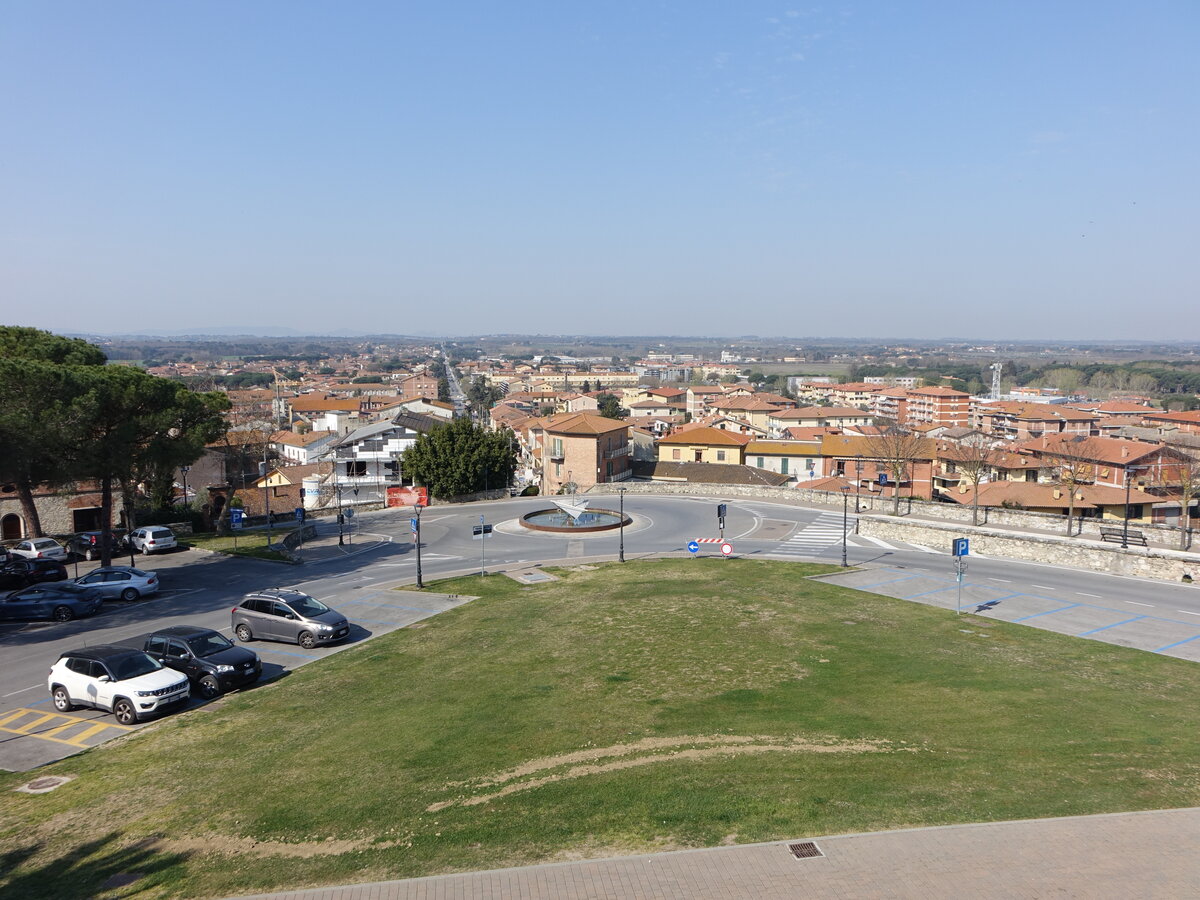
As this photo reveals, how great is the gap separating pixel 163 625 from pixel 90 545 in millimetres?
15638

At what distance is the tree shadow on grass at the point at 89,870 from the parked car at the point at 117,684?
6.16m

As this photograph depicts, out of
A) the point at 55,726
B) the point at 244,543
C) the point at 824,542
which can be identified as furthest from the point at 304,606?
the point at 824,542

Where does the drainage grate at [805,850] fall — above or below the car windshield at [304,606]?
above

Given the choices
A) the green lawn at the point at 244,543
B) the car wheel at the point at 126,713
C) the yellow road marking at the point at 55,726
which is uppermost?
the car wheel at the point at 126,713

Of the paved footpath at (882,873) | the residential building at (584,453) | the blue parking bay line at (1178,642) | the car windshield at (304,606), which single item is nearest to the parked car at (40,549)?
the car windshield at (304,606)

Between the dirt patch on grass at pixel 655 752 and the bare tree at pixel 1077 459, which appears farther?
the bare tree at pixel 1077 459

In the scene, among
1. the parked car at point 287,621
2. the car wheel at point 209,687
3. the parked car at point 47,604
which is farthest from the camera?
the parked car at point 47,604

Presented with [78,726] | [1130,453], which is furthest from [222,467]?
[1130,453]

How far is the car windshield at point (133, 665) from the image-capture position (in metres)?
18.6

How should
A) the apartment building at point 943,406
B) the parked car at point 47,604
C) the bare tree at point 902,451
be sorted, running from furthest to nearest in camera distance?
the apartment building at point 943,406 → the bare tree at point 902,451 → the parked car at point 47,604

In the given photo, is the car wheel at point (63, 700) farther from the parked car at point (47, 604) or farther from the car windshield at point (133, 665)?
the parked car at point (47, 604)

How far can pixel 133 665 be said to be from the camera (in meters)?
19.0

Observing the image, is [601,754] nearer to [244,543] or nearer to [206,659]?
[206,659]

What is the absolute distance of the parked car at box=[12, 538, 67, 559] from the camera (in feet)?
120
